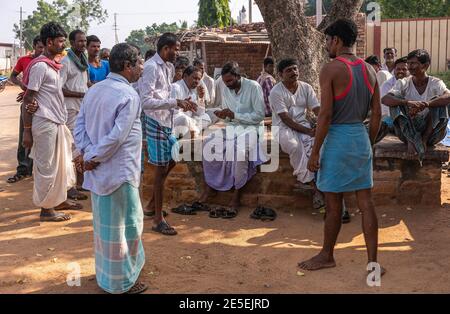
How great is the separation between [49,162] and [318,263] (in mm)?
3011

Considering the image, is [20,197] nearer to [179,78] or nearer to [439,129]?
[179,78]

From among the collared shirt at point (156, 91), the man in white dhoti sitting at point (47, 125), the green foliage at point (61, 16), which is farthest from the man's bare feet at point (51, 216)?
the green foliage at point (61, 16)

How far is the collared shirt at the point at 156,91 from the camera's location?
489 cm

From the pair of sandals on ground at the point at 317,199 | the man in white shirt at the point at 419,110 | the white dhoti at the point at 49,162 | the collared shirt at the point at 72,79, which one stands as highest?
the collared shirt at the point at 72,79

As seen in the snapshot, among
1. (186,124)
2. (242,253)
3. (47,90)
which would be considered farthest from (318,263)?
(47,90)

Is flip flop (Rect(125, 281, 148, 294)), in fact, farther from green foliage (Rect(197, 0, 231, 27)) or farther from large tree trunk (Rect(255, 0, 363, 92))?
green foliage (Rect(197, 0, 231, 27))

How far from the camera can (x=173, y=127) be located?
5.93m

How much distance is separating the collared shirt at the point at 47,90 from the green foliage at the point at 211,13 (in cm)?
1917

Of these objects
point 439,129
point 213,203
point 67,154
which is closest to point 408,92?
point 439,129

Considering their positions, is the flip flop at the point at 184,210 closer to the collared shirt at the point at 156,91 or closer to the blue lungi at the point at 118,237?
the collared shirt at the point at 156,91

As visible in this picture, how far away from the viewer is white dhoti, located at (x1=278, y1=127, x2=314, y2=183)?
5586mm

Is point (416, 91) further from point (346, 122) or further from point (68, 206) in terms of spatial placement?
point (68, 206)

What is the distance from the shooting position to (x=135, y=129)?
3.54 m

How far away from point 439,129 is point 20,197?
5060 millimetres
